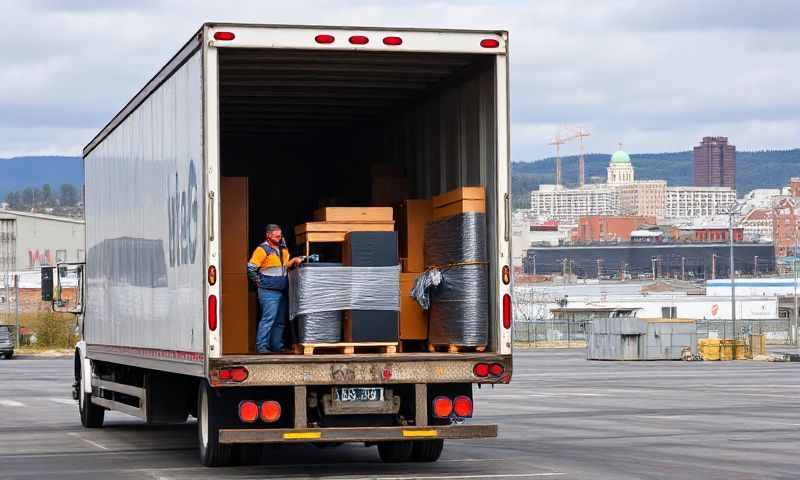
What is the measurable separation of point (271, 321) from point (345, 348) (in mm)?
832

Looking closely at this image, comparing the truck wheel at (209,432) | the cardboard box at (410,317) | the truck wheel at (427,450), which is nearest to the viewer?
the truck wheel at (209,432)

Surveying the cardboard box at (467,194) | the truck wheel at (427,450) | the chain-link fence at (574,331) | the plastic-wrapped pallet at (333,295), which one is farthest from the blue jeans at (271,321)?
the chain-link fence at (574,331)

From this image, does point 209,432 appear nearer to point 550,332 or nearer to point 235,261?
point 235,261

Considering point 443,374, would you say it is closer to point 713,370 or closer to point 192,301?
point 192,301

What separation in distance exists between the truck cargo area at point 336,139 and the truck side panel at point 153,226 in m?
0.47

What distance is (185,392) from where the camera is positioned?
18266 millimetres

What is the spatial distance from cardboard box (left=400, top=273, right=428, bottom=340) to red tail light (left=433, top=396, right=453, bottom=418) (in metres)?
0.92

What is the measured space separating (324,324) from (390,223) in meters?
1.20

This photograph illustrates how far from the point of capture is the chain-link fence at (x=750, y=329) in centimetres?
9294

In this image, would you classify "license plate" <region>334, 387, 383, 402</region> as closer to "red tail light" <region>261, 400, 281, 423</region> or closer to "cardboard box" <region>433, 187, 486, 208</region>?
"red tail light" <region>261, 400, 281, 423</region>

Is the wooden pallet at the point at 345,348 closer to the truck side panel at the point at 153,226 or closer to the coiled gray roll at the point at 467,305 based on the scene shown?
the coiled gray roll at the point at 467,305

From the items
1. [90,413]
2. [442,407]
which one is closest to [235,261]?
[442,407]

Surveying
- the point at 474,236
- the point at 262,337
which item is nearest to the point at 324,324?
the point at 262,337

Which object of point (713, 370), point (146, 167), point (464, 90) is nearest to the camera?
point (464, 90)
